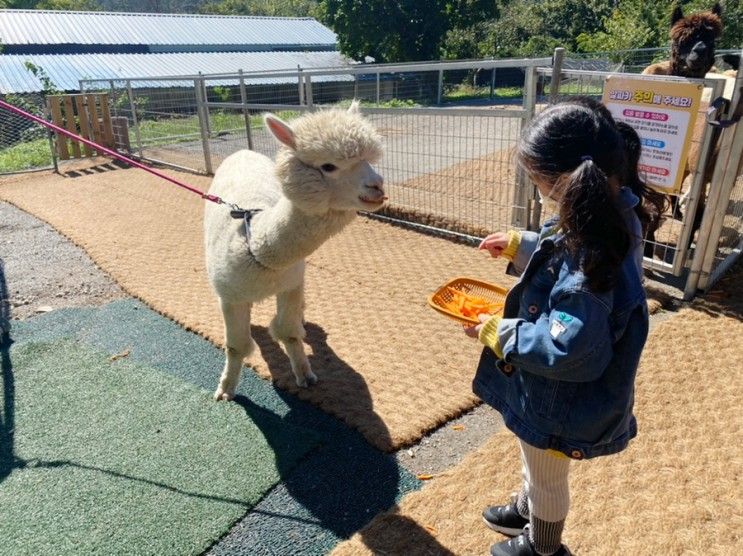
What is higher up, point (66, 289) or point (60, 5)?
point (60, 5)

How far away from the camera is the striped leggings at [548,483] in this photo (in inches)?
71.2

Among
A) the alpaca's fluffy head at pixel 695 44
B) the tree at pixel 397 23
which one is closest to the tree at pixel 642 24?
the tree at pixel 397 23

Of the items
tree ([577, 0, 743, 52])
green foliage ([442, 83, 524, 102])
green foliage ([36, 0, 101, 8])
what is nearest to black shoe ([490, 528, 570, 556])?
tree ([577, 0, 743, 52])

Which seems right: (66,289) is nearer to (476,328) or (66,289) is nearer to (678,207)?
(476,328)

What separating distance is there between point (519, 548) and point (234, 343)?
1.90m

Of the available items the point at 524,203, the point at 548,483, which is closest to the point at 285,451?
the point at 548,483

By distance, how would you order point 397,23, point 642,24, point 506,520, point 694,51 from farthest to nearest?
point 397,23, point 642,24, point 694,51, point 506,520

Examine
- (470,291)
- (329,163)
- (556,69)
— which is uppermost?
(556,69)

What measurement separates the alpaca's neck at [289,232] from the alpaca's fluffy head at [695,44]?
3.86 metres

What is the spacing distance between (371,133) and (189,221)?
5132 mm

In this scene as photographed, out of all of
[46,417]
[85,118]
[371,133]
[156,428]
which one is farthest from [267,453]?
[85,118]

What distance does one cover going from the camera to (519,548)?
1.99 metres

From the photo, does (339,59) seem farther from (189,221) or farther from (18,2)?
(18,2)

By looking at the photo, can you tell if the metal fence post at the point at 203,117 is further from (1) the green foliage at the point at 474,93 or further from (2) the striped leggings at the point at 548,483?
(1) the green foliage at the point at 474,93
